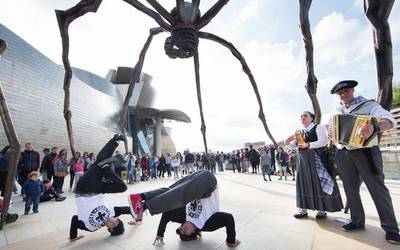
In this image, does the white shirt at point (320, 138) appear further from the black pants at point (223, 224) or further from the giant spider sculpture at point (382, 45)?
the black pants at point (223, 224)

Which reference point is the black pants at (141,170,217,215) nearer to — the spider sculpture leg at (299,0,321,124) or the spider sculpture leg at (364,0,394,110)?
the spider sculpture leg at (299,0,321,124)

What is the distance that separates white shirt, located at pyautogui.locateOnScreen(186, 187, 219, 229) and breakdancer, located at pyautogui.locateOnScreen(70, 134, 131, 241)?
1.10 meters

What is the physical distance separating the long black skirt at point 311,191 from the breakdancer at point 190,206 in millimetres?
1539

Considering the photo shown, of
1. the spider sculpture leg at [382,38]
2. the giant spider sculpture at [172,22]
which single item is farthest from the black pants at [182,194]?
the spider sculpture leg at [382,38]

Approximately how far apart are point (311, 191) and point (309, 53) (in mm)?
1996

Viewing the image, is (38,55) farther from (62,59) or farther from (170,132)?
(170,132)

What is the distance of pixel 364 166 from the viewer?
9.69ft

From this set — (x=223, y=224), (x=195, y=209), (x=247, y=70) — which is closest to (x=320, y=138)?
(x=247, y=70)

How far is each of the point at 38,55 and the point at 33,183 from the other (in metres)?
12.4

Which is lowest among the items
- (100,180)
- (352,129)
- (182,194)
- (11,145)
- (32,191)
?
(32,191)

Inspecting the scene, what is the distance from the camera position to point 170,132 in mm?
56094

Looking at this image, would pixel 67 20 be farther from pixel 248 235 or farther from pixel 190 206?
pixel 248 235

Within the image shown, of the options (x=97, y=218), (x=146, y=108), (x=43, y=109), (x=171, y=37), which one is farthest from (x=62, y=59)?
(x=146, y=108)

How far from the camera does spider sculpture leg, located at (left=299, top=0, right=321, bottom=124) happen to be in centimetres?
281
